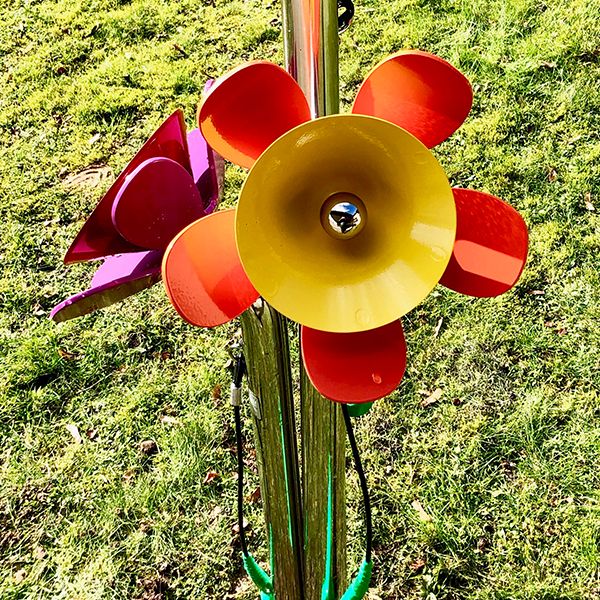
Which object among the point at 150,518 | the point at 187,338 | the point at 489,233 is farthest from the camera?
the point at 187,338

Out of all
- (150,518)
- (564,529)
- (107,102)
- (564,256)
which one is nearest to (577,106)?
(564,256)

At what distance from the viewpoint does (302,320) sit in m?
0.79

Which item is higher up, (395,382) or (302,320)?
(302,320)

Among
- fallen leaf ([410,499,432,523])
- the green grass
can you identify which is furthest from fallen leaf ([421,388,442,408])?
fallen leaf ([410,499,432,523])

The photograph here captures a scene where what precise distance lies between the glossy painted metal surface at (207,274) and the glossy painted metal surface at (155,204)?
2.9 inches

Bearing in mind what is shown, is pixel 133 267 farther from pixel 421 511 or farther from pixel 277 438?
pixel 421 511

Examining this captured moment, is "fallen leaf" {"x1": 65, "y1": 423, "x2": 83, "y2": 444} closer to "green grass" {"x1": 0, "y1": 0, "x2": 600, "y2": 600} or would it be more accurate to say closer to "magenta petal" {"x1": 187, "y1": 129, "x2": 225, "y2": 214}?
"green grass" {"x1": 0, "y1": 0, "x2": 600, "y2": 600}

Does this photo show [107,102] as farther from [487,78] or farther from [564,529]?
[564,529]

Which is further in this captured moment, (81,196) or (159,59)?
(159,59)

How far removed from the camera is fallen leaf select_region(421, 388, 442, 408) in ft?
7.66

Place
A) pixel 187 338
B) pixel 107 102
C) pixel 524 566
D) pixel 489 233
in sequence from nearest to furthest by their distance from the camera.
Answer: pixel 489 233, pixel 524 566, pixel 187 338, pixel 107 102

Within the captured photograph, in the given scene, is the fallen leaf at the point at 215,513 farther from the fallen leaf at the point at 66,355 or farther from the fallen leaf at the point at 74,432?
the fallen leaf at the point at 66,355

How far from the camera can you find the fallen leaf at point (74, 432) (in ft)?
7.79

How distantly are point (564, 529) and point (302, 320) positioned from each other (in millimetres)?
1599
